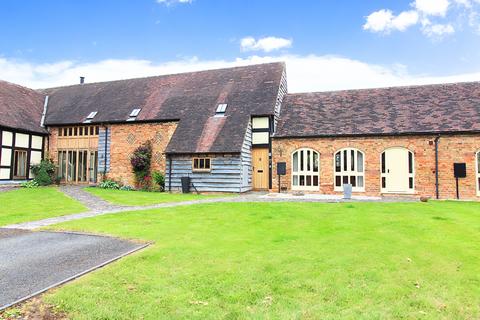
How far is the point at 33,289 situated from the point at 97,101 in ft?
73.4

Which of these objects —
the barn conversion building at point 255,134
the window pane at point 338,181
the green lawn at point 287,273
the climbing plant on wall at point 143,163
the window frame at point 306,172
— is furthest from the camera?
the climbing plant on wall at point 143,163

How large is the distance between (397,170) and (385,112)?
11.4 feet

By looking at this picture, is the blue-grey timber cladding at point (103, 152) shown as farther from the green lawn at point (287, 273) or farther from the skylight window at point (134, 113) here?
the green lawn at point (287, 273)

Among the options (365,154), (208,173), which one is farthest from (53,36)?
(365,154)

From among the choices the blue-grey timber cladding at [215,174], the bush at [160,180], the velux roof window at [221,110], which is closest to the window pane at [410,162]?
the blue-grey timber cladding at [215,174]

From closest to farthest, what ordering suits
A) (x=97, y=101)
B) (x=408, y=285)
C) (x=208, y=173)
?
(x=408, y=285) → (x=208, y=173) → (x=97, y=101)

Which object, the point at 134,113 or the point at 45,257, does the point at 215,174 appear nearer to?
the point at 134,113

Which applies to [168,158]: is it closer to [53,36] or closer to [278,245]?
[53,36]

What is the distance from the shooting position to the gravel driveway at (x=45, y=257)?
4.70 meters

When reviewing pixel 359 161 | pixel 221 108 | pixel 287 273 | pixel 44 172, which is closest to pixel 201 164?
pixel 221 108

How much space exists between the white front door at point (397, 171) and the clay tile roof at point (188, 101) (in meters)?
6.70

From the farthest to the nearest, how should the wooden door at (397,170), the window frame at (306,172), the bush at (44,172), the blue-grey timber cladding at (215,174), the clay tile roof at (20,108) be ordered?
the bush at (44,172), the clay tile roof at (20,108), the window frame at (306,172), the blue-grey timber cladding at (215,174), the wooden door at (397,170)

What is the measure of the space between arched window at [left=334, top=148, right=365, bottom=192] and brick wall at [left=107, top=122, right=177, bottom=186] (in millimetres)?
9749

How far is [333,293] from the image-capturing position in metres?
4.40
